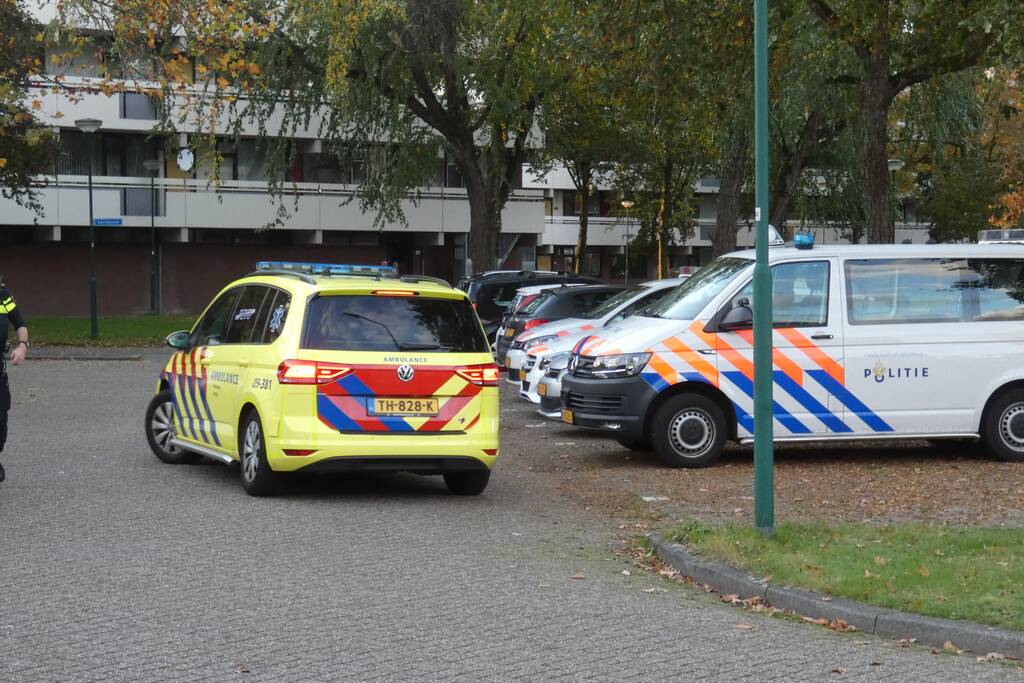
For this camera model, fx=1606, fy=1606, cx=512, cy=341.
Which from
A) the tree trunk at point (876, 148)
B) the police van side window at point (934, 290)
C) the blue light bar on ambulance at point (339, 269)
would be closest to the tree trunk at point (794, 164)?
the tree trunk at point (876, 148)

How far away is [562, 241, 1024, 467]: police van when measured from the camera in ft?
48.3

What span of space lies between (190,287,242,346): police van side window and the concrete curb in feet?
18.2

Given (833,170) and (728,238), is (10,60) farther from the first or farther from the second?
(833,170)

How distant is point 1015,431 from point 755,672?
29.7 ft

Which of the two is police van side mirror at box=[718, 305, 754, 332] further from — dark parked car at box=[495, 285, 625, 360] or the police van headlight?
dark parked car at box=[495, 285, 625, 360]

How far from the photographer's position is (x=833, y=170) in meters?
51.2

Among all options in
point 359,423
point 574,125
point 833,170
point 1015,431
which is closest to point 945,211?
point 833,170

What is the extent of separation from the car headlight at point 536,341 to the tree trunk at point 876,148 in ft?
18.4

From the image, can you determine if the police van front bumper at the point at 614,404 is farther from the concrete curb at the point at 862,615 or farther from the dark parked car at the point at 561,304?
the dark parked car at the point at 561,304

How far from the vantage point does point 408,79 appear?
37.1m

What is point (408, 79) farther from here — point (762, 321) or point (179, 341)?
point (762, 321)

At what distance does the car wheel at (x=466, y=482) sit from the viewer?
12.8 m

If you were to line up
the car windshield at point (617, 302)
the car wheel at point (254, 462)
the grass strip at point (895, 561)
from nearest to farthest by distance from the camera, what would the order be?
the grass strip at point (895, 561), the car wheel at point (254, 462), the car windshield at point (617, 302)

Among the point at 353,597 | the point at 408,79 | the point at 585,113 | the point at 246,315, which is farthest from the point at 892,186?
the point at 353,597
